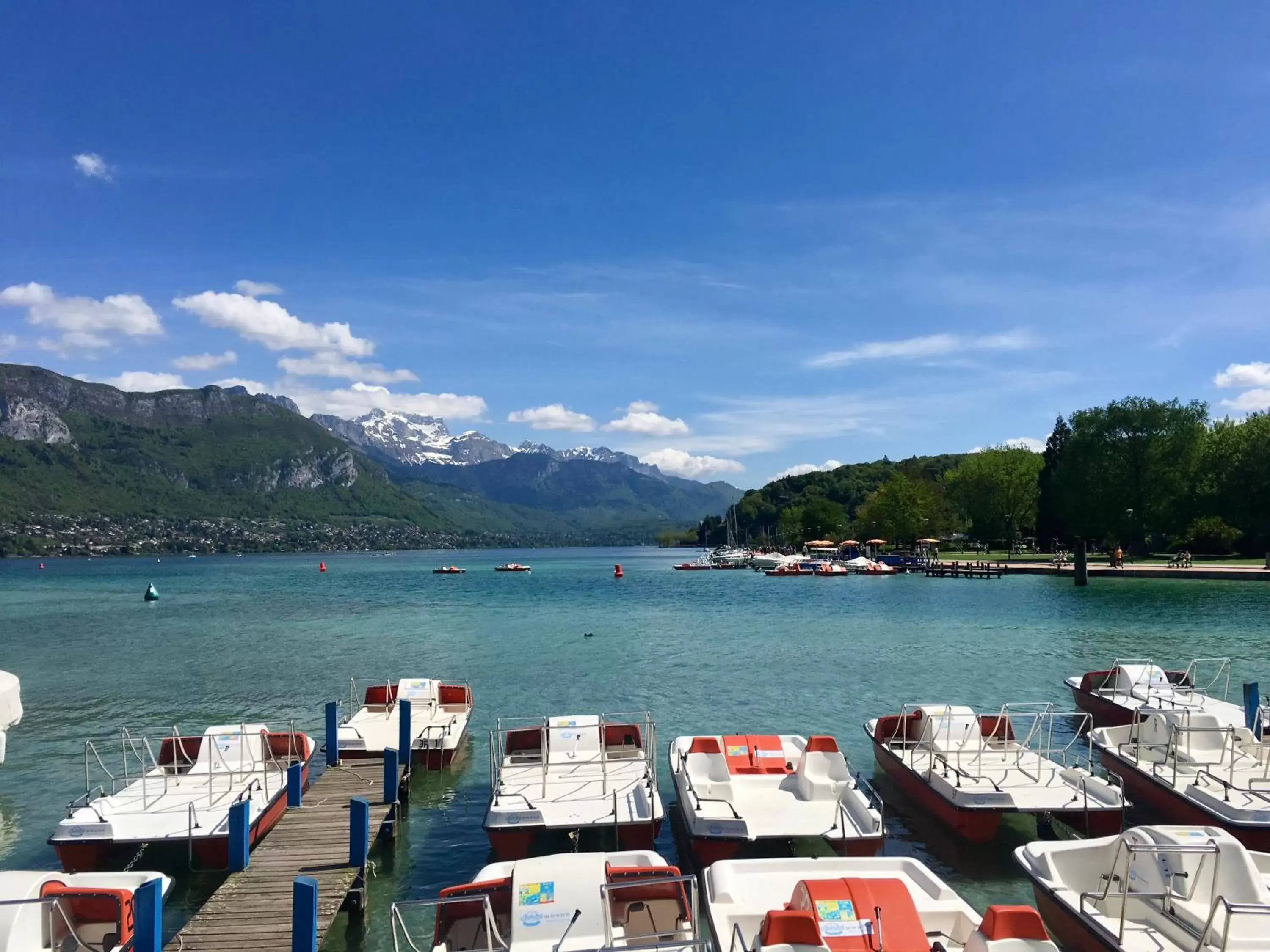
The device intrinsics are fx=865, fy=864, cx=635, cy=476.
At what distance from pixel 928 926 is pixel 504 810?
771 cm

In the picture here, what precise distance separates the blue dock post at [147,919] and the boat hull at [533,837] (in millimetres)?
5905

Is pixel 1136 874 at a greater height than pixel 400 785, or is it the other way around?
pixel 1136 874

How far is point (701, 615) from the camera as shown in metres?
67.2

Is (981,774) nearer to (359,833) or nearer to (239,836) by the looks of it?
(359,833)

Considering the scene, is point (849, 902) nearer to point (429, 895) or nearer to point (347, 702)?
point (429, 895)

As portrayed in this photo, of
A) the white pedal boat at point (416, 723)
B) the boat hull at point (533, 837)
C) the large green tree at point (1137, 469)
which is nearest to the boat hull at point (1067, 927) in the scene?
the boat hull at point (533, 837)

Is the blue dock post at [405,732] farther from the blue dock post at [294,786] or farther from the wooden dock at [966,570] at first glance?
the wooden dock at [966,570]

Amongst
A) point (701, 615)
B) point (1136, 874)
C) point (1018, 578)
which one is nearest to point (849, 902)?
point (1136, 874)

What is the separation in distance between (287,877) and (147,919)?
395 centimetres

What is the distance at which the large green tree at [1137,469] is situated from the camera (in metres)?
101

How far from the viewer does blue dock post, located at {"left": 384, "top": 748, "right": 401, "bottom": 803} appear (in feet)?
59.1

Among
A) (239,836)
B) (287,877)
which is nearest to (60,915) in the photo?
(287,877)

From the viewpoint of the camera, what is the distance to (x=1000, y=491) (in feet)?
441

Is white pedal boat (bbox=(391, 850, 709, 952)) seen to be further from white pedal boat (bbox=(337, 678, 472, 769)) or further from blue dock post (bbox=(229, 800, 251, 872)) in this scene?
white pedal boat (bbox=(337, 678, 472, 769))
